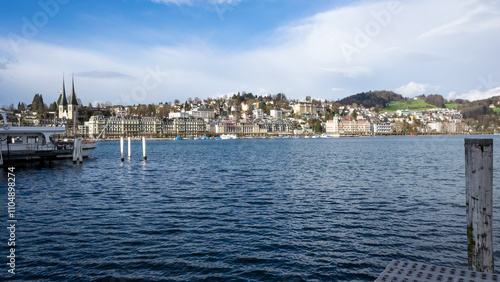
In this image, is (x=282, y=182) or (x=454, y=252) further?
(x=282, y=182)

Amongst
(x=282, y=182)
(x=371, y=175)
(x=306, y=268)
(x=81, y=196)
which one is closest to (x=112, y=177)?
(x=81, y=196)

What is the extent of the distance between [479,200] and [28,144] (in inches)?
1515

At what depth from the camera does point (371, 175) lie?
84.6 feet

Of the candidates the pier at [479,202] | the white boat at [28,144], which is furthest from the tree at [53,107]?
the pier at [479,202]

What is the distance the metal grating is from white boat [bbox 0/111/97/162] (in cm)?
3541

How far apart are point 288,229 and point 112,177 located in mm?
18206

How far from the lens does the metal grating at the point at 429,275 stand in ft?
16.5

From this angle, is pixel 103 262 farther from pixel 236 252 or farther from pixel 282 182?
pixel 282 182

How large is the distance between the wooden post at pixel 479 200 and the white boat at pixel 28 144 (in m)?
35.7

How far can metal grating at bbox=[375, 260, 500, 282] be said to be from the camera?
5027mm

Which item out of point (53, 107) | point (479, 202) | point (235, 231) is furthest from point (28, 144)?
point (53, 107)

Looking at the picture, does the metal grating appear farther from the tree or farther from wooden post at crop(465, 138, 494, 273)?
the tree

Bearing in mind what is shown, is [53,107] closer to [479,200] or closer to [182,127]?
[182,127]

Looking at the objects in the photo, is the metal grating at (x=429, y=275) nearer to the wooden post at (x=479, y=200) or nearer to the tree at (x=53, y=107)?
the wooden post at (x=479, y=200)
